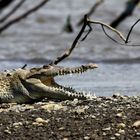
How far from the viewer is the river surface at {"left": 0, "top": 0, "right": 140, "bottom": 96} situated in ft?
35.2

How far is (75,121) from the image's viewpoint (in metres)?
6.89

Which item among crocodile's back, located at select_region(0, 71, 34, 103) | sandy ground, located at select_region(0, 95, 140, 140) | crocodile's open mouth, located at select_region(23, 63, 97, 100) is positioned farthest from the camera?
crocodile's back, located at select_region(0, 71, 34, 103)

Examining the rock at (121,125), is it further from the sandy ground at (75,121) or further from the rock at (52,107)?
the rock at (52,107)

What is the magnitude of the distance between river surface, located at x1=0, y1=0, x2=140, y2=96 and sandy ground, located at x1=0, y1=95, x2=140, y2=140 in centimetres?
170

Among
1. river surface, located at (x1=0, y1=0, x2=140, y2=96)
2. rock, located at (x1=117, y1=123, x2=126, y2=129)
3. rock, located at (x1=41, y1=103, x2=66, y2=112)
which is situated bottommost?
river surface, located at (x1=0, y1=0, x2=140, y2=96)

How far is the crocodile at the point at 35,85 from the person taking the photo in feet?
26.4

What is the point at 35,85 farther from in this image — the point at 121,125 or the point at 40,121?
the point at 121,125

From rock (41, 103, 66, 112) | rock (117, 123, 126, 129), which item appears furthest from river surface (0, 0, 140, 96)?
rock (117, 123, 126, 129)

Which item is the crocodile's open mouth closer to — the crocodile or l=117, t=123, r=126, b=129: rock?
the crocodile

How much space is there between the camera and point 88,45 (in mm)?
17750

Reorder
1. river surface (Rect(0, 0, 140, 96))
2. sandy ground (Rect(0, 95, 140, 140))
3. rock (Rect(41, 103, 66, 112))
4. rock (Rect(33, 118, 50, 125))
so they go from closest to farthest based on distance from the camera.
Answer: sandy ground (Rect(0, 95, 140, 140)) < rock (Rect(33, 118, 50, 125)) < rock (Rect(41, 103, 66, 112)) < river surface (Rect(0, 0, 140, 96))

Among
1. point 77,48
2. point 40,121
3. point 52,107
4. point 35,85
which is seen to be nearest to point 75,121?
point 40,121

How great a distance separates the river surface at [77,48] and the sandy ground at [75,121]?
1.70 m

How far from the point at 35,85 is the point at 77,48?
8954mm
